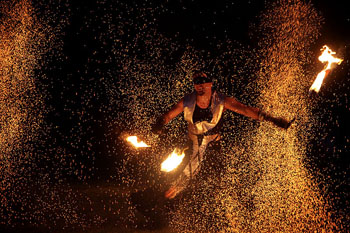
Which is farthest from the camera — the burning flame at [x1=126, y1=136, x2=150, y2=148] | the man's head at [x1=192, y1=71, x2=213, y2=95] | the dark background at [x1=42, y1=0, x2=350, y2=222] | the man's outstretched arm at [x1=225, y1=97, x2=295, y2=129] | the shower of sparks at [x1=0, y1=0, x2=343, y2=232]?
the dark background at [x1=42, y1=0, x2=350, y2=222]

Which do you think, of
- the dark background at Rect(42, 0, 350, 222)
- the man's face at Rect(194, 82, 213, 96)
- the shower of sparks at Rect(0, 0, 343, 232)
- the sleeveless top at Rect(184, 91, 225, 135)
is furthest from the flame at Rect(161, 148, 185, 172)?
the dark background at Rect(42, 0, 350, 222)

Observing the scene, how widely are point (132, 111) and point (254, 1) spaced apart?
481 cm

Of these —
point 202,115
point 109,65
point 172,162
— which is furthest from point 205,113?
point 109,65

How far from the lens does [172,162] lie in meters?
3.68

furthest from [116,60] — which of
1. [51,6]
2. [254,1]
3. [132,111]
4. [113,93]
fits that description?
[254,1]

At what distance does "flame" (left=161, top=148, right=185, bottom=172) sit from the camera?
3623mm

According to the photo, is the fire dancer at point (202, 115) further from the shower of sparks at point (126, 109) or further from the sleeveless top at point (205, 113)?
the shower of sparks at point (126, 109)

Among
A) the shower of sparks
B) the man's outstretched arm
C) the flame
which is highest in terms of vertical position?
the man's outstretched arm

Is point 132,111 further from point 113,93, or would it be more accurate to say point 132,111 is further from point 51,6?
point 51,6

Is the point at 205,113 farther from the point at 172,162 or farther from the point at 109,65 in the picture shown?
the point at 109,65

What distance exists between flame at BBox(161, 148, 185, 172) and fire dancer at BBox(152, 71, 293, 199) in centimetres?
13

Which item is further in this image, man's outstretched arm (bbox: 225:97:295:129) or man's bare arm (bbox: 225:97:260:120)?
man's bare arm (bbox: 225:97:260:120)

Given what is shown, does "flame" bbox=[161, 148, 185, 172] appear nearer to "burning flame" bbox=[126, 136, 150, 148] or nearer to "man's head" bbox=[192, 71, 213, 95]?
"burning flame" bbox=[126, 136, 150, 148]

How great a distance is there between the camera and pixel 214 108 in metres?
3.76
